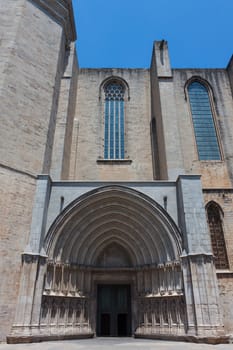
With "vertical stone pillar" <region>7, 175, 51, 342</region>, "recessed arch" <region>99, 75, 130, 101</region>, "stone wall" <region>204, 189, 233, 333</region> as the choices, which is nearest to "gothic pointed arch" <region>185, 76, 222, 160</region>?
"stone wall" <region>204, 189, 233, 333</region>

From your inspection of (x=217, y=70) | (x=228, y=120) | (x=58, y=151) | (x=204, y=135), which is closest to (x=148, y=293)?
(x=58, y=151)

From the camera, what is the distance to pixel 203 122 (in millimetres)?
11602

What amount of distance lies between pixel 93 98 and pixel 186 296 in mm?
9893

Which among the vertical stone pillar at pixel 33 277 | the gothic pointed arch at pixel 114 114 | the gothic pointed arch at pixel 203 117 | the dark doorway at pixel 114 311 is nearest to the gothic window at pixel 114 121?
the gothic pointed arch at pixel 114 114

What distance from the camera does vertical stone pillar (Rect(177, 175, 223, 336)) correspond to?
20.3 ft

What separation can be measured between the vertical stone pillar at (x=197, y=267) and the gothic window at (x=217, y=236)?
1831mm

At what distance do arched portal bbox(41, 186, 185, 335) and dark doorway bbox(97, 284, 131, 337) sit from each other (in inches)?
1.1

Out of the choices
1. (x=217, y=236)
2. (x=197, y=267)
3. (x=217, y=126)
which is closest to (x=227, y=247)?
(x=217, y=236)

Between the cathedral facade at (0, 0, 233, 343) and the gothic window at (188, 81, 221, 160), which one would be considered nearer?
the cathedral facade at (0, 0, 233, 343)

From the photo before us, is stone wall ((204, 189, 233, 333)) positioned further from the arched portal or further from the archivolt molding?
the archivolt molding

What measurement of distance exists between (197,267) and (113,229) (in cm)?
294

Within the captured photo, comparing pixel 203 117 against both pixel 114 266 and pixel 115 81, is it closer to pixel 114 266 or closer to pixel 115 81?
pixel 115 81

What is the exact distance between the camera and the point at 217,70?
12.8 m

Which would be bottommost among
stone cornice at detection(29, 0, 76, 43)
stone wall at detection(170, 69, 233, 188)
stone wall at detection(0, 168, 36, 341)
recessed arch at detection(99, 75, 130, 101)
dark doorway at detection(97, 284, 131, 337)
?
dark doorway at detection(97, 284, 131, 337)
